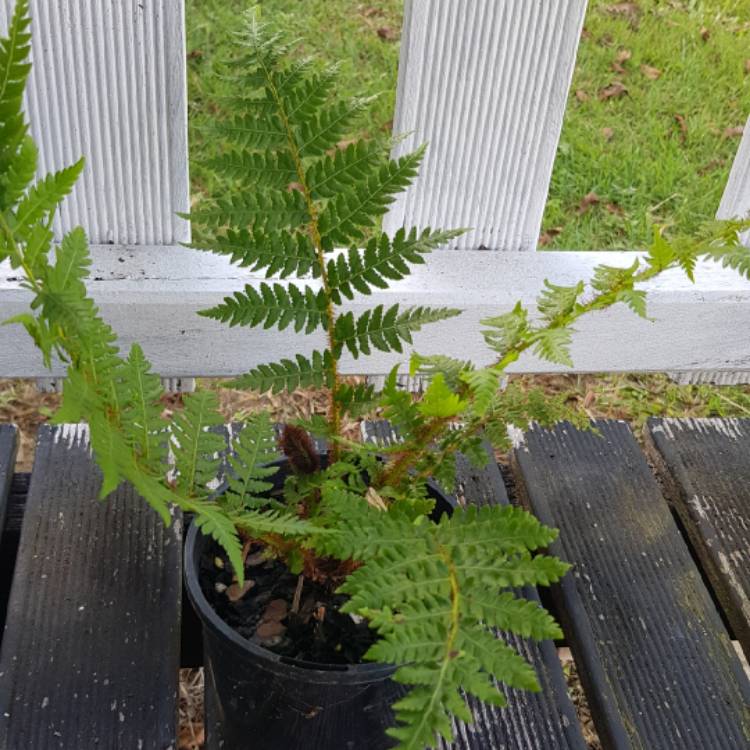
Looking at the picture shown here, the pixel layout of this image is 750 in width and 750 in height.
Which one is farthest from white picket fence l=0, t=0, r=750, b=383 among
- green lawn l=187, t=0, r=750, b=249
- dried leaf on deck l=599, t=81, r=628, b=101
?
dried leaf on deck l=599, t=81, r=628, b=101

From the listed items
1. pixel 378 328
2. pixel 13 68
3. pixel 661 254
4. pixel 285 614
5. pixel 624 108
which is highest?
pixel 13 68

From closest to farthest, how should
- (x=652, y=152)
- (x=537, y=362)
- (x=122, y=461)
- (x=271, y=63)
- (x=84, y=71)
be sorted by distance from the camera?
(x=122, y=461), (x=271, y=63), (x=84, y=71), (x=537, y=362), (x=652, y=152)

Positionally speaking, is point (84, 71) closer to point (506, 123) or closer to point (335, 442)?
point (506, 123)

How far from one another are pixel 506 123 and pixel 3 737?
1.01 metres

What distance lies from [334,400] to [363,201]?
0.19 meters

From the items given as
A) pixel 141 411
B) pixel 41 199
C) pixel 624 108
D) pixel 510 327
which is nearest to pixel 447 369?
pixel 510 327

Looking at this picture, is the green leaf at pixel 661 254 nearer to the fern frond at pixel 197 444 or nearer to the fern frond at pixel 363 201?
the fern frond at pixel 363 201

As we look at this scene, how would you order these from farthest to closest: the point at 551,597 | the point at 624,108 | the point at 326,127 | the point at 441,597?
the point at 624,108
the point at 551,597
the point at 326,127
the point at 441,597

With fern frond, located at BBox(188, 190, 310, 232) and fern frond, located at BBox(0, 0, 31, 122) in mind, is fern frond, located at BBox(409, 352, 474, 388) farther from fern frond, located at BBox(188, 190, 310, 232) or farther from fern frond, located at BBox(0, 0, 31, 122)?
fern frond, located at BBox(0, 0, 31, 122)

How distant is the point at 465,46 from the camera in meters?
1.31

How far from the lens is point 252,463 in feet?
2.84

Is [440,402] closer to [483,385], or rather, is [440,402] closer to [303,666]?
[483,385]

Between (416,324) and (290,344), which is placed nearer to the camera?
(416,324)

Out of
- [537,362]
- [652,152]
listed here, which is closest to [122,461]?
[537,362]
